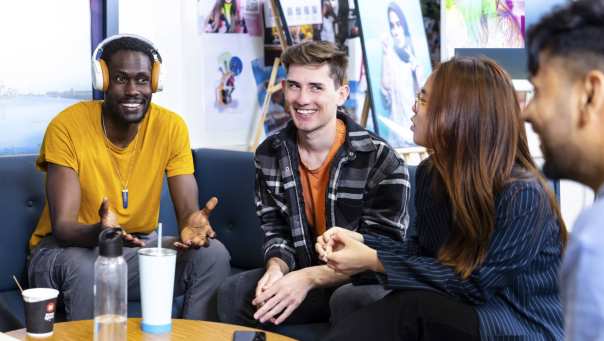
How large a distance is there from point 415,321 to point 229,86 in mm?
2671

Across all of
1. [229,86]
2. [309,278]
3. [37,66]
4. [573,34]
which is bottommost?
[309,278]

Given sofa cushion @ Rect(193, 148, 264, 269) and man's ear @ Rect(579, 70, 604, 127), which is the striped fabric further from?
sofa cushion @ Rect(193, 148, 264, 269)

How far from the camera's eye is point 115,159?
283cm

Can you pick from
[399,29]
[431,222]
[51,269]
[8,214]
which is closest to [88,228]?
[51,269]

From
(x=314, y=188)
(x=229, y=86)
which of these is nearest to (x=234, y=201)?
(x=314, y=188)

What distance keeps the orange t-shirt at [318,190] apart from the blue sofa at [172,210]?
0.52m

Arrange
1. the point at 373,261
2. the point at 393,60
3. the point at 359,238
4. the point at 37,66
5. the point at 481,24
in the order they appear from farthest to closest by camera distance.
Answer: the point at 481,24
the point at 393,60
the point at 37,66
the point at 359,238
the point at 373,261

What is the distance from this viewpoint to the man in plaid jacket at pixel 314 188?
2.51 meters

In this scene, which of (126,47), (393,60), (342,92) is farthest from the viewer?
(393,60)

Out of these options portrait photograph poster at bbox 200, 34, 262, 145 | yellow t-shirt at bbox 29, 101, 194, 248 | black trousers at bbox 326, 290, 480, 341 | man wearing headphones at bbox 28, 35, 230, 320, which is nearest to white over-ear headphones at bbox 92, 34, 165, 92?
man wearing headphones at bbox 28, 35, 230, 320

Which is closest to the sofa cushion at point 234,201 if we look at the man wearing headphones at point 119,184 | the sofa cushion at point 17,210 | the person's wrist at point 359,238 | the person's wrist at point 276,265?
the man wearing headphones at point 119,184

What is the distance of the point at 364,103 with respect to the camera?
4180mm

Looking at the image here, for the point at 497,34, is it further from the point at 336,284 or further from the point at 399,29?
the point at 336,284

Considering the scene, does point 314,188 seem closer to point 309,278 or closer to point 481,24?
point 309,278
